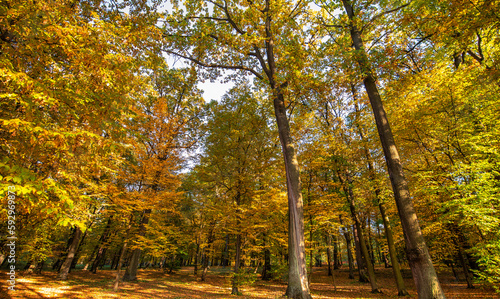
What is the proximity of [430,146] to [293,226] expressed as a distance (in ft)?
27.4

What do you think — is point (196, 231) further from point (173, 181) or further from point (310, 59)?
point (310, 59)

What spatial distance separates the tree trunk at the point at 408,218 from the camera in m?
4.14

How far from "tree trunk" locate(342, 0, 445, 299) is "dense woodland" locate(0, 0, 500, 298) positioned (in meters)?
0.03

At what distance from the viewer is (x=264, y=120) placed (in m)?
13.4

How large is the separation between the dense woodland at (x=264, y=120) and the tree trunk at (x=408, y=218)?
3cm

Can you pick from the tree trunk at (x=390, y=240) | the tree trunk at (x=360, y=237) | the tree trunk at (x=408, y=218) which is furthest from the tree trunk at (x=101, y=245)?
the tree trunk at (x=390, y=240)

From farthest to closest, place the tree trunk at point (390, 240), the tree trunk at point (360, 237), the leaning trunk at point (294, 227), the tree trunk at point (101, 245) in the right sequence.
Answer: the tree trunk at point (101, 245), the tree trunk at point (360, 237), the tree trunk at point (390, 240), the leaning trunk at point (294, 227)

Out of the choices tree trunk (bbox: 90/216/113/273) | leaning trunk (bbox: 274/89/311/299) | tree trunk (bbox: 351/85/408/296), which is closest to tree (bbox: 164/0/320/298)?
Result: leaning trunk (bbox: 274/89/311/299)

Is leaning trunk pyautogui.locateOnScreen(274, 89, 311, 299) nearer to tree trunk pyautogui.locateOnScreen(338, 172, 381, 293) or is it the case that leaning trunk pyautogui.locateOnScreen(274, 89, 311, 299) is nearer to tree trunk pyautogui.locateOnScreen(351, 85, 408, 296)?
tree trunk pyautogui.locateOnScreen(351, 85, 408, 296)

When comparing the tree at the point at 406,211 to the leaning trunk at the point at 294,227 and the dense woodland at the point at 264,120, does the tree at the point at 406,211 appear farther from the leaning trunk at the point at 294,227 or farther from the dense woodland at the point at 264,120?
the leaning trunk at the point at 294,227

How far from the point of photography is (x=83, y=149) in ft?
11.7

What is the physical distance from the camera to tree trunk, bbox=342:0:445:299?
414cm

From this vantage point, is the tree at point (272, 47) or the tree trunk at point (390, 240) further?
the tree trunk at point (390, 240)

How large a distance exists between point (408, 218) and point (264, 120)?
32.3ft
